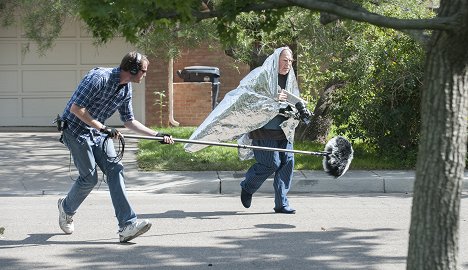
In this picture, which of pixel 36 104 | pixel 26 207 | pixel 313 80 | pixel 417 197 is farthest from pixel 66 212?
pixel 36 104

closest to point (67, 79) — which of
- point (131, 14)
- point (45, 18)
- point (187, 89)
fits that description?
point (187, 89)

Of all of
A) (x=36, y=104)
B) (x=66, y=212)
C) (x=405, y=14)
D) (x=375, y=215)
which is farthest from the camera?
(x=36, y=104)

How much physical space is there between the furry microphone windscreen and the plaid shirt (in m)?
2.39

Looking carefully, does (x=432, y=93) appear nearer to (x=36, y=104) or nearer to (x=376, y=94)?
(x=376, y=94)

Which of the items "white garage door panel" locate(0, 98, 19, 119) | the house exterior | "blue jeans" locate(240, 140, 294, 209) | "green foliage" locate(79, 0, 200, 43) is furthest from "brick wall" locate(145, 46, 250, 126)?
"green foliage" locate(79, 0, 200, 43)

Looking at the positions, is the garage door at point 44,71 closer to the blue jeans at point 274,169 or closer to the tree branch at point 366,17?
the blue jeans at point 274,169

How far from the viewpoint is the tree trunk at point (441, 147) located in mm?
4223

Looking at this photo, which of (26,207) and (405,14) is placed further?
(405,14)

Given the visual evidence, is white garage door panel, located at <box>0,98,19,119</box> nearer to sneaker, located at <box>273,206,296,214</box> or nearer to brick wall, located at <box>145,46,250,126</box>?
brick wall, located at <box>145,46,250,126</box>

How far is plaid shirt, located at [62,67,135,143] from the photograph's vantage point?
7613mm

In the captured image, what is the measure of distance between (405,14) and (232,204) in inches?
166

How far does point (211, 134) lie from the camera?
10.2 meters

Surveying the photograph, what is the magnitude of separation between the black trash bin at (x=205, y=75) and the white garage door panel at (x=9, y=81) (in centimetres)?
346

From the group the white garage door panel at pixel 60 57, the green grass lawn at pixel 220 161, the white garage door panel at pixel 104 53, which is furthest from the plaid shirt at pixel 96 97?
the white garage door panel at pixel 60 57
